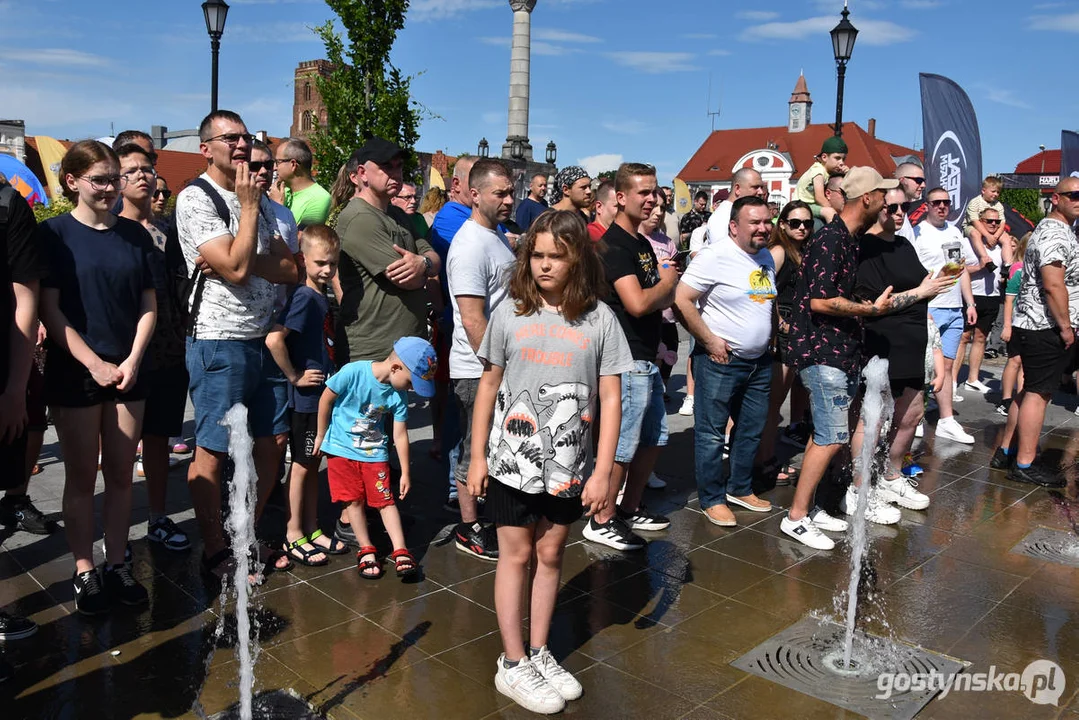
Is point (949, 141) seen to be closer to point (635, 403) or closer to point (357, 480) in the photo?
point (635, 403)

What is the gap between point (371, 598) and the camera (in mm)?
4332

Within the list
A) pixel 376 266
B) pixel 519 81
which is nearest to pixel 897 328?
pixel 376 266

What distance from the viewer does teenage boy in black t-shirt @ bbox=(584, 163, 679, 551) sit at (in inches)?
195

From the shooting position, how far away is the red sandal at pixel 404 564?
4.49 metres

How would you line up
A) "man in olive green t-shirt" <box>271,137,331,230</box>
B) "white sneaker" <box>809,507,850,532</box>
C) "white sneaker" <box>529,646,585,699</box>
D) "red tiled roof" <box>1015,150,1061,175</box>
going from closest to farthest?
"white sneaker" <box>529,646,585,699</box>
"white sneaker" <box>809,507,850,532</box>
"man in olive green t-shirt" <box>271,137,331,230</box>
"red tiled roof" <box>1015,150,1061,175</box>

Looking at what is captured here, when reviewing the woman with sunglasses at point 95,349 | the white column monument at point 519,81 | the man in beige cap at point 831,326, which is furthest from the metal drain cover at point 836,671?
the white column monument at point 519,81

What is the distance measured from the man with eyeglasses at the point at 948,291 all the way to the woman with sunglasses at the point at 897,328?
872mm

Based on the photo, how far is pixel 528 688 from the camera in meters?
3.36

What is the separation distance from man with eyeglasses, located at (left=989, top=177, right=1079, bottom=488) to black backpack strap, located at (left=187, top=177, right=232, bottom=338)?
5.55 m

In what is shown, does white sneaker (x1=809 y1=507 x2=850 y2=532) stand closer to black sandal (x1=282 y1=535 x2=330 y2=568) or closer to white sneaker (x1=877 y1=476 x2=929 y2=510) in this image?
white sneaker (x1=877 y1=476 x2=929 y2=510)

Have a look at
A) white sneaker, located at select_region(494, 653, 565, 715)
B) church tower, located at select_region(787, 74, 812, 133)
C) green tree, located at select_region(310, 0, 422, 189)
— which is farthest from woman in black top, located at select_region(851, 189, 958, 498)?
church tower, located at select_region(787, 74, 812, 133)

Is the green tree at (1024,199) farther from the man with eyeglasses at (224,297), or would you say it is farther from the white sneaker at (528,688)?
the white sneaker at (528,688)

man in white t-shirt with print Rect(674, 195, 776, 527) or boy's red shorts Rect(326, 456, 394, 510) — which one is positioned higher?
man in white t-shirt with print Rect(674, 195, 776, 527)

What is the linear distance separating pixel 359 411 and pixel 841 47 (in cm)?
1173
